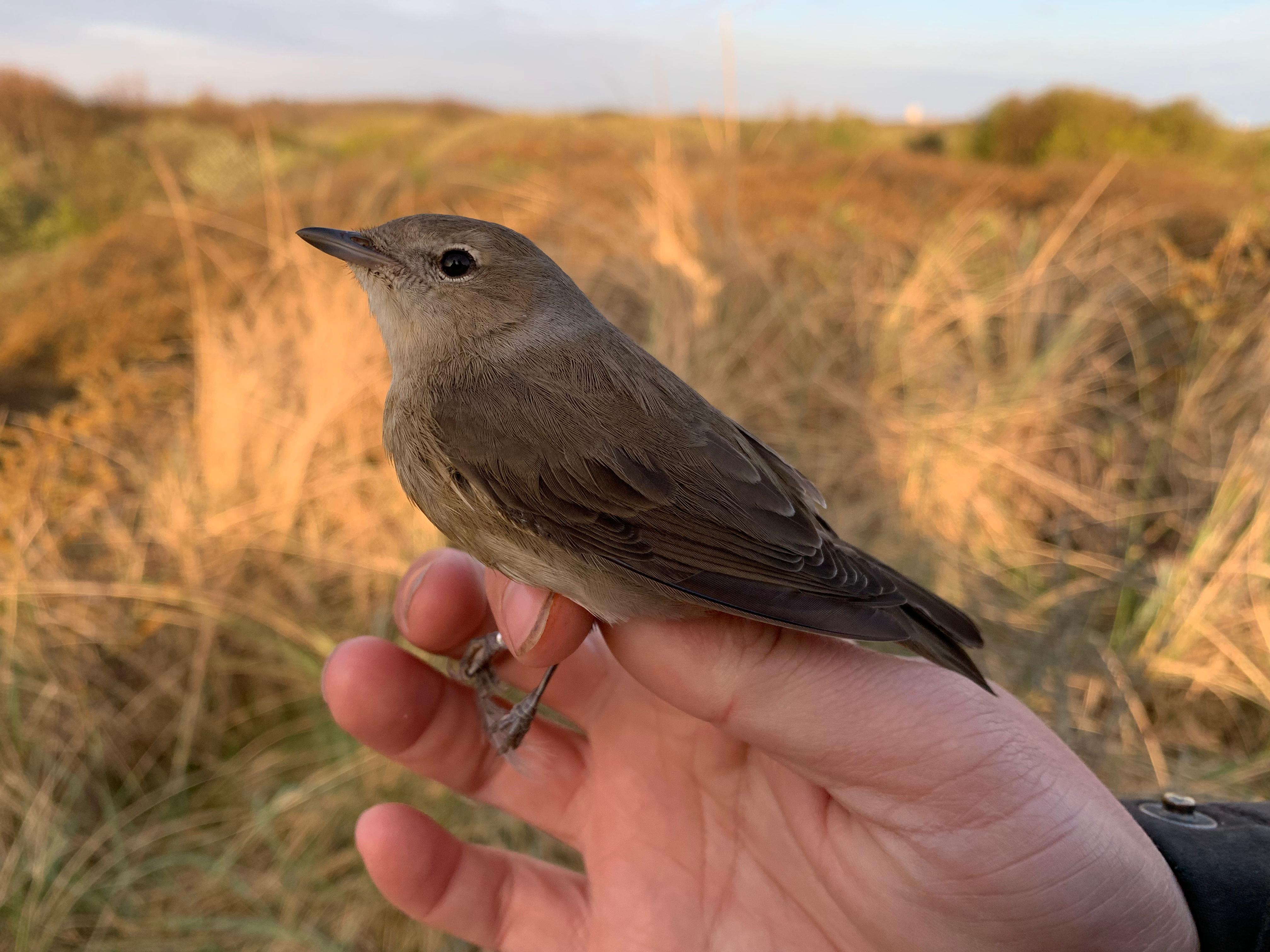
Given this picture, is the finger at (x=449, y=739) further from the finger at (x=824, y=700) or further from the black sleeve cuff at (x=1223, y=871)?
the black sleeve cuff at (x=1223, y=871)

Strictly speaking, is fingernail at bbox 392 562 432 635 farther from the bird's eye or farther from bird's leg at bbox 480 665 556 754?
the bird's eye

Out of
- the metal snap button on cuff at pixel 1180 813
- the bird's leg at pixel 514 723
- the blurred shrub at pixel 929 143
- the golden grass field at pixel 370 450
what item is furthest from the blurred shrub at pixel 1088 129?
the bird's leg at pixel 514 723

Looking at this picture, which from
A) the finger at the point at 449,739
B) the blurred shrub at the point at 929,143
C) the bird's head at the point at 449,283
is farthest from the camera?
the blurred shrub at the point at 929,143

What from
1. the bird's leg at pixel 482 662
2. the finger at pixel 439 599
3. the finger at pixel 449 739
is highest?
the finger at pixel 439 599

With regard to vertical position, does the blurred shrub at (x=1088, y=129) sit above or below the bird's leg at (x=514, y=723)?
above

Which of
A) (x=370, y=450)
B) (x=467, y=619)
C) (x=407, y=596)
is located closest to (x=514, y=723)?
(x=467, y=619)

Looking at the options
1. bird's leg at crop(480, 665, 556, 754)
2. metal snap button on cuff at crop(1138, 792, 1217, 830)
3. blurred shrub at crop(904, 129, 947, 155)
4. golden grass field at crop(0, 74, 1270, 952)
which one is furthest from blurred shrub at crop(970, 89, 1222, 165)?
bird's leg at crop(480, 665, 556, 754)
